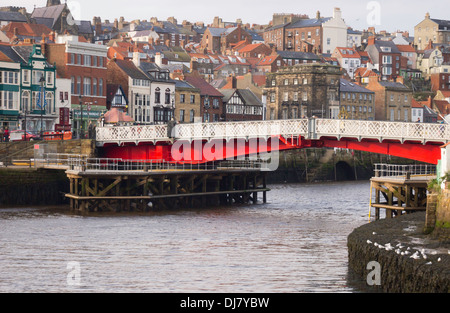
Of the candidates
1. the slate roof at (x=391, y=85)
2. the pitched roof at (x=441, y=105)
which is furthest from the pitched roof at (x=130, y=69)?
the pitched roof at (x=441, y=105)

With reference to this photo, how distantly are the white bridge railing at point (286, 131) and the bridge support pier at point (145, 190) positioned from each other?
10.1 ft

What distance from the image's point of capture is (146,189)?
6131 centimetres

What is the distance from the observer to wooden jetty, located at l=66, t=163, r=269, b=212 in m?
60.2

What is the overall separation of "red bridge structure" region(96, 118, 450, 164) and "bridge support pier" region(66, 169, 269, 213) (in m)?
2.04

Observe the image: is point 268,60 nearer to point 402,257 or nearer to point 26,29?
point 26,29

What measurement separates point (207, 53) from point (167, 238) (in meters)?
138

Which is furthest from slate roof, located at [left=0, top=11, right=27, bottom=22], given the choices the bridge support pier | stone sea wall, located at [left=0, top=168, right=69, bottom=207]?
stone sea wall, located at [left=0, top=168, right=69, bottom=207]

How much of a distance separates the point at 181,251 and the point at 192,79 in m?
84.0

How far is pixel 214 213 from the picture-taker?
61.0 meters

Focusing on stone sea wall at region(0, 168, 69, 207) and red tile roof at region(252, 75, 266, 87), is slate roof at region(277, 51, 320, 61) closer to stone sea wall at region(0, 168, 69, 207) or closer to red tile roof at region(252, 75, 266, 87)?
red tile roof at region(252, 75, 266, 87)

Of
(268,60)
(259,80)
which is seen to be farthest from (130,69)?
(268,60)

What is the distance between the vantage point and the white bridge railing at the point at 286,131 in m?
54.8

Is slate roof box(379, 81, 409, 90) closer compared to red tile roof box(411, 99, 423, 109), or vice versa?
slate roof box(379, 81, 409, 90)
